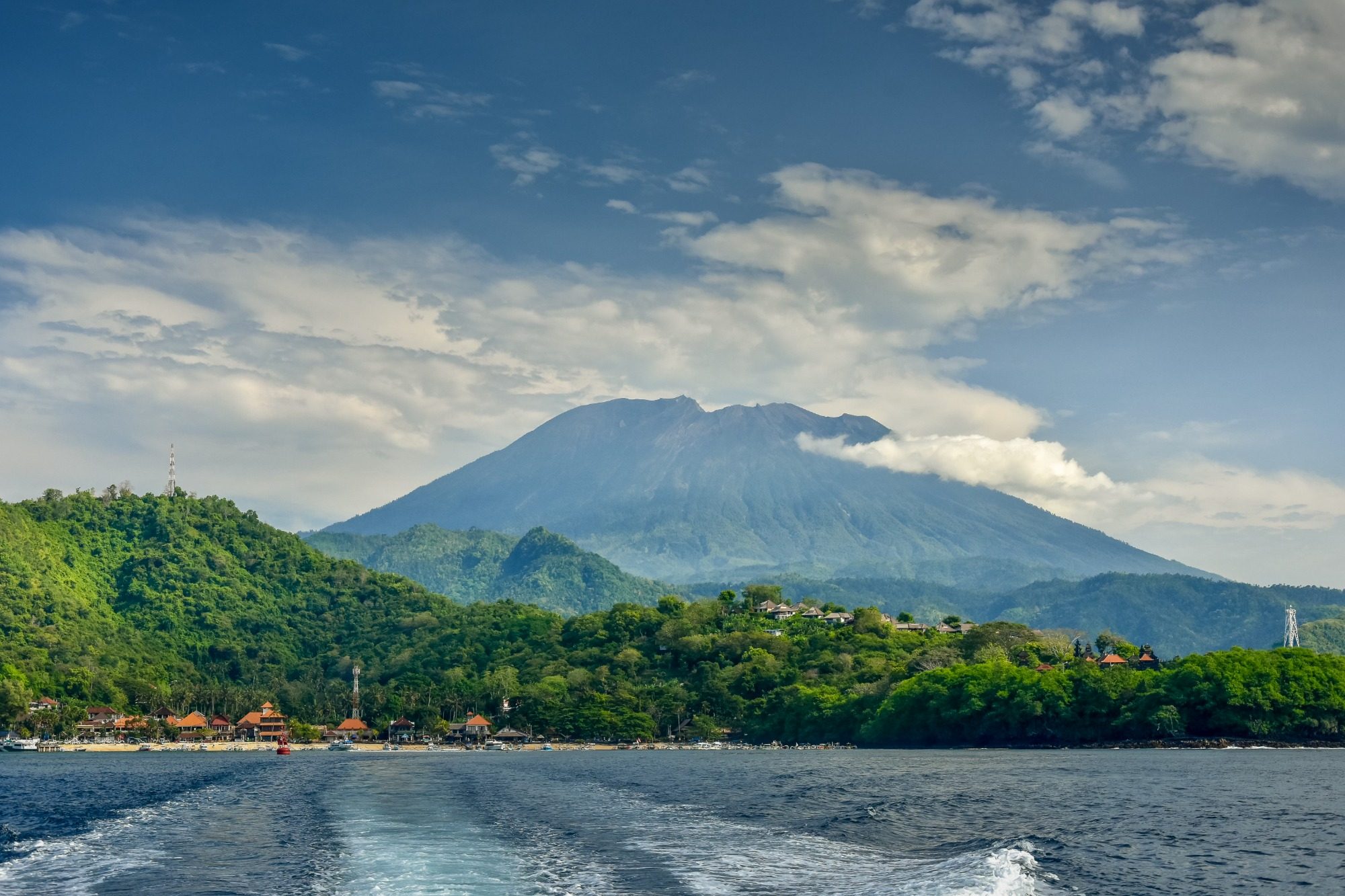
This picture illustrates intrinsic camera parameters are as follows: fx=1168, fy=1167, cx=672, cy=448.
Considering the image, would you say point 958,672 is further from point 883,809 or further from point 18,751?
Result: point 18,751

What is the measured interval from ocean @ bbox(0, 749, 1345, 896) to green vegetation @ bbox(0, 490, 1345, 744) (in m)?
24.3

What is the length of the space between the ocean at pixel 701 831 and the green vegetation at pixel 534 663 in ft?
79.8

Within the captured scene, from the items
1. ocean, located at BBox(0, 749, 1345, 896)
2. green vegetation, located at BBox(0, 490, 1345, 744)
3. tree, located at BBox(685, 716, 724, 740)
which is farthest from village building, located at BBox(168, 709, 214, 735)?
ocean, located at BBox(0, 749, 1345, 896)

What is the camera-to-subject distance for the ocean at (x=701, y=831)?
24969 mm

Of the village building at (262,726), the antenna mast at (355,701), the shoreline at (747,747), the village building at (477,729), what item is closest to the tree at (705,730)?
the shoreline at (747,747)

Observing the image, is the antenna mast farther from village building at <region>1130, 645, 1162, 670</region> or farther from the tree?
village building at <region>1130, 645, 1162, 670</region>

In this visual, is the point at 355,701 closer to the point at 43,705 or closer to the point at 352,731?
the point at 352,731

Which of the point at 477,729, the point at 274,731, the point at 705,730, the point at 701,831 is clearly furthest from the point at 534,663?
the point at 701,831

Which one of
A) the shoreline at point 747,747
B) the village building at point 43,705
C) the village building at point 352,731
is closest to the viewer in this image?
the shoreline at point 747,747

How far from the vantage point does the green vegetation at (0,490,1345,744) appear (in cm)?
8725

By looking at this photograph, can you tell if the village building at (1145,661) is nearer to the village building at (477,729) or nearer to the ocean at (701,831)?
the ocean at (701,831)

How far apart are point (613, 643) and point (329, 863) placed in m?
127

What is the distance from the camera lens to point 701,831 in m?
33.7

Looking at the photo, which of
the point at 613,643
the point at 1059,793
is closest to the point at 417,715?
the point at 613,643
